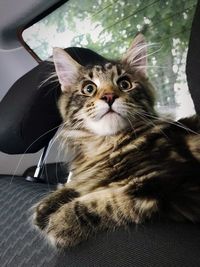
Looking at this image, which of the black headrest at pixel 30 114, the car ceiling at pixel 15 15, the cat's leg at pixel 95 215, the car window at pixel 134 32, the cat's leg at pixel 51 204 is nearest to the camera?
the cat's leg at pixel 95 215

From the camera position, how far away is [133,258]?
2.19 ft

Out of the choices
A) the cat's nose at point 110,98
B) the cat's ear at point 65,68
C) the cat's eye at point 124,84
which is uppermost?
the cat's ear at point 65,68

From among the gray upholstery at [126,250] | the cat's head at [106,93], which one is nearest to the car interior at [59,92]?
the gray upholstery at [126,250]

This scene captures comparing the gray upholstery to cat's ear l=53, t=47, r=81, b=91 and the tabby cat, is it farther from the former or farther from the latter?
cat's ear l=53, t=47, r=81, b=91

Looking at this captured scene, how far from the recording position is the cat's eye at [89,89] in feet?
3.46

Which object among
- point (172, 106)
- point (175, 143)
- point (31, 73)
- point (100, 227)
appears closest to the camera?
point (100, 227)

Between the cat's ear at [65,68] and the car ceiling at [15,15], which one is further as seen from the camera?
the car ceiling at [15,15]

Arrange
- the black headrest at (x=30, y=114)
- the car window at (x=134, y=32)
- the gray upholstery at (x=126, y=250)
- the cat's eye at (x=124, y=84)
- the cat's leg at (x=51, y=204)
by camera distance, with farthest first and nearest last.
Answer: the car window at (x=134, y=32) → the black headrest at (x=30, y=114) → the cat's eye at (x=124, y=84) → the cat's leg at (x=51, y=204) → the gray upholstery at (x=126, y=250)

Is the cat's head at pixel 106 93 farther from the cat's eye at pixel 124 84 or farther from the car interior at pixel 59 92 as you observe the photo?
the car interior at pixel 59 92

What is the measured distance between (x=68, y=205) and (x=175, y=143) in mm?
273

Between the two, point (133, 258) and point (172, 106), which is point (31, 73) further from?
point (133, 258)

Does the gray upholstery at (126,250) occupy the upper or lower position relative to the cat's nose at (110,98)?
lower

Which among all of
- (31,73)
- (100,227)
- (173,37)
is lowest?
(173,37)

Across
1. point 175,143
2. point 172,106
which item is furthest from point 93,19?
point 175,143
